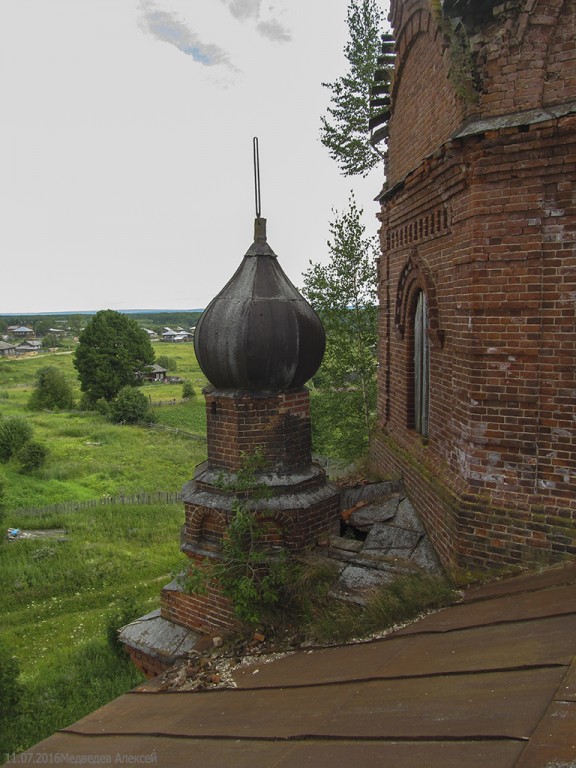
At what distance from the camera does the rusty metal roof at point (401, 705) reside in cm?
236

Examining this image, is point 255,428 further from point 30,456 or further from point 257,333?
point 30,456

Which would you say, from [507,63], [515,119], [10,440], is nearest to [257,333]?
[515,119]

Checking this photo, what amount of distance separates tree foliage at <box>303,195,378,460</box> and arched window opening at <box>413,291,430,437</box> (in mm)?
8986

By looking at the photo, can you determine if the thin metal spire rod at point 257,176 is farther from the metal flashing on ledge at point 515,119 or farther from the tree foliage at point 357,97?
the tree foliage at point 357,97

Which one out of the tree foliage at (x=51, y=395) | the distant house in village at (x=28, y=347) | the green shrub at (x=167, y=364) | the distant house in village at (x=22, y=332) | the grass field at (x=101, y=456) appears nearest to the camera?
the grass field at (x=101, y=456)

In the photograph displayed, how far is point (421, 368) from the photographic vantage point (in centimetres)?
676

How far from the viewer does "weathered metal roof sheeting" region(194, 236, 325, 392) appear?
5.44 metres

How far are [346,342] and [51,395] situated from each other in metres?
40.2

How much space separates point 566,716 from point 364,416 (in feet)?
46.3

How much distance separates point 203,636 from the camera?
5.63 m

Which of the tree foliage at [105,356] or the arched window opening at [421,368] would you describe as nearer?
the arched window opening at [421,368]

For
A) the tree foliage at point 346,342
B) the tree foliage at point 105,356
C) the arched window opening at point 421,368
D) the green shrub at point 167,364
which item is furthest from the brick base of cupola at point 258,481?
the green shrub at point 167,364

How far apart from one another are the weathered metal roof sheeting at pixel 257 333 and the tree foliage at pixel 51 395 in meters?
47.3

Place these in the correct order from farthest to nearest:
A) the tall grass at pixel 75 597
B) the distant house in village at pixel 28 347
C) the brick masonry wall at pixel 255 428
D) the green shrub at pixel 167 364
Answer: the distant house in village at pixel 28 347 < the green shrub at pixel 167 364 < the tall grass at pixel 75 597 < the brick masonry wall at pixel 255 428
